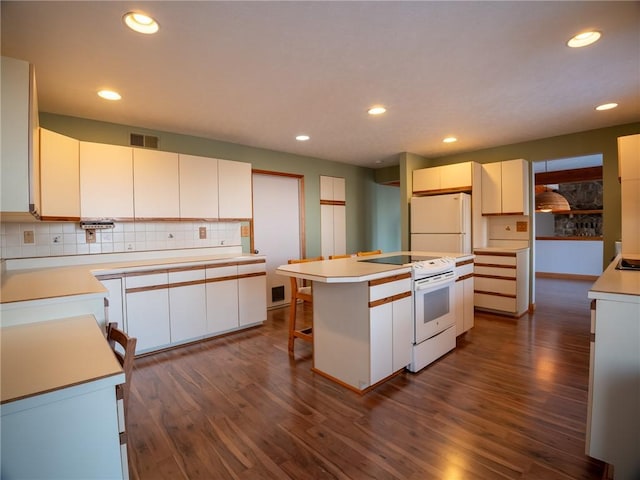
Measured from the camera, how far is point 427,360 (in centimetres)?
270

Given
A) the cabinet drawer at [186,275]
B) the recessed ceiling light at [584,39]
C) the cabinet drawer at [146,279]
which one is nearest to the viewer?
the recessed ceiling light at [584,39]

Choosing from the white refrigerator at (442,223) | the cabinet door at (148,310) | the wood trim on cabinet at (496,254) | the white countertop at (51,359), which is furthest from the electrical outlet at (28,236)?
the wood trim on cabinet at (496,254)

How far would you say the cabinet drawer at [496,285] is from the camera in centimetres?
405

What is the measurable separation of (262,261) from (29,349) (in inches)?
104

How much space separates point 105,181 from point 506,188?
4.80m

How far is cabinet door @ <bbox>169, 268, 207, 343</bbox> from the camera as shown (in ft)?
10.2

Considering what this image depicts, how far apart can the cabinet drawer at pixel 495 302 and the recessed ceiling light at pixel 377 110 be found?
2.85 m

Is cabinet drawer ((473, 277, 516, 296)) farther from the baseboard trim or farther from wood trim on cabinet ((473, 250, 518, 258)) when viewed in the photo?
the baseboard trim

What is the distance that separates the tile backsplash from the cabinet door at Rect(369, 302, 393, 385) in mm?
2482

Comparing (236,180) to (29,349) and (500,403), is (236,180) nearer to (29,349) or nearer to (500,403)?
(29,349)

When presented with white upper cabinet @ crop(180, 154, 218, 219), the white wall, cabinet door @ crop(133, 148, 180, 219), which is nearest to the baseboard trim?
the white wall

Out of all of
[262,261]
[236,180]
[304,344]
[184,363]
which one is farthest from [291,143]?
[184,363]

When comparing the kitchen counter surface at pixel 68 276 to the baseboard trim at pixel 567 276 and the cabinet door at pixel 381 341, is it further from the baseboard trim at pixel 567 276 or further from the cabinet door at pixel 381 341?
the baseboard trim at pixel 567 276

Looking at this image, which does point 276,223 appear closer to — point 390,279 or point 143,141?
point 143,141
